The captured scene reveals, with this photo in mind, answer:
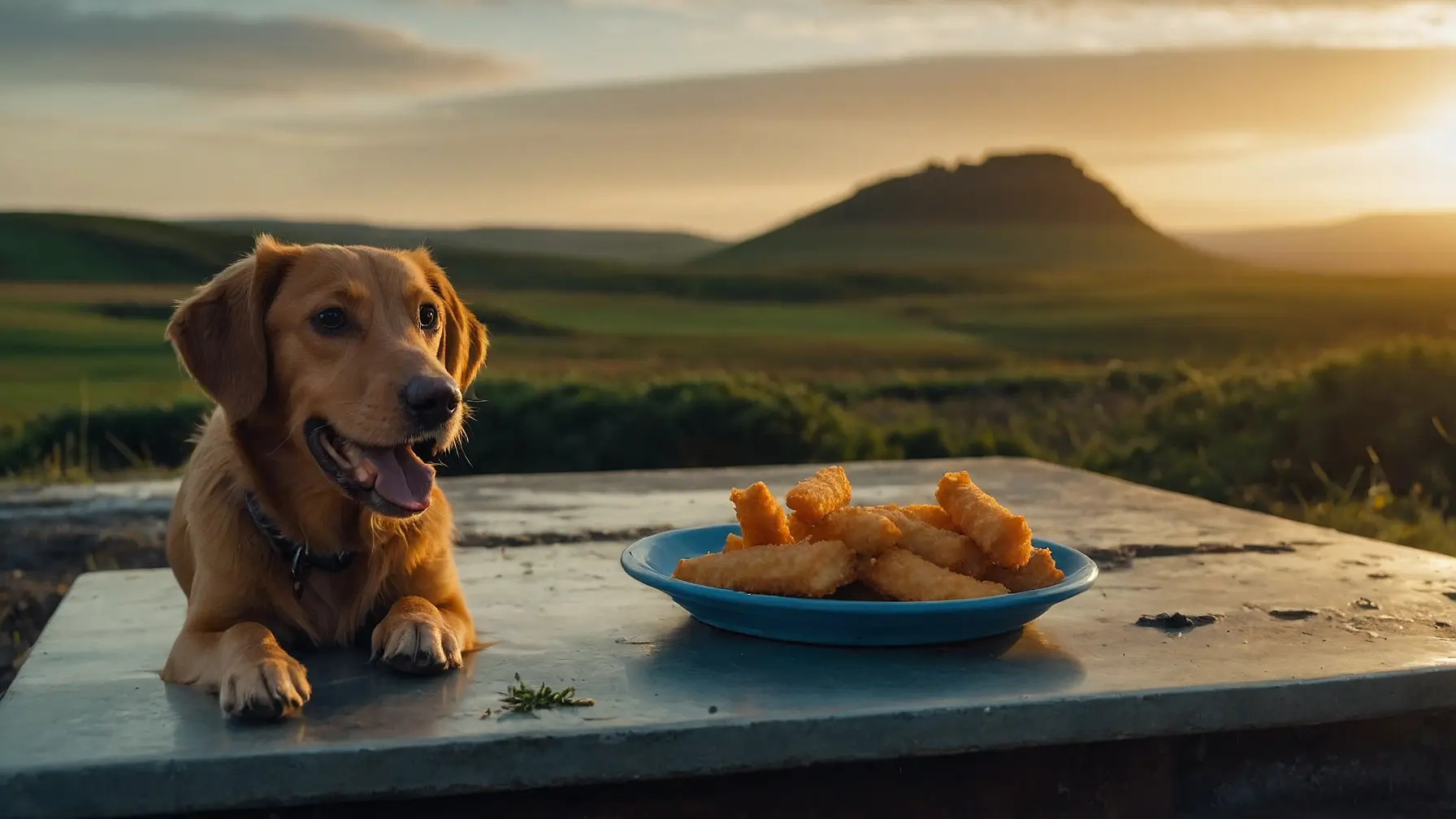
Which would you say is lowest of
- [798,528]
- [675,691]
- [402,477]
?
[675,691]

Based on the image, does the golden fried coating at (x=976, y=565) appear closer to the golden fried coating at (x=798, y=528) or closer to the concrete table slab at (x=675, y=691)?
the concrete table slab at (x=675, y=691)

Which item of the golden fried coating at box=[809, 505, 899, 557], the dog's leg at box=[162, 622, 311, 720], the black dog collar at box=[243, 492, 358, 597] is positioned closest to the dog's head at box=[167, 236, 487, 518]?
the black dog collar at box=[243, 492, 358, 597]

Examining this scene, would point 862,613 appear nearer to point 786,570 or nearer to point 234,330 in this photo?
point 786,570

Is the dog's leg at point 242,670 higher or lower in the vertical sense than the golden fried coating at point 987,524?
lower

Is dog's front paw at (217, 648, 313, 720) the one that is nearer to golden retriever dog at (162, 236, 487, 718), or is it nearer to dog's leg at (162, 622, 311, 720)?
dog's leg at (162, 622, 311, 720)

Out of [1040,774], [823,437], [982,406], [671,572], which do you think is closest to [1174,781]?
[1040,774]

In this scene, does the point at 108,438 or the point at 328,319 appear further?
the point at 108,438

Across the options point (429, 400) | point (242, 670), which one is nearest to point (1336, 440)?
point (429, 400)

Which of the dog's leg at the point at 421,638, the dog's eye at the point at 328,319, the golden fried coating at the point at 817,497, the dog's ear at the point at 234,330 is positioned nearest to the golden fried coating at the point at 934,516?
the golden fried coating at the point at 817,497
